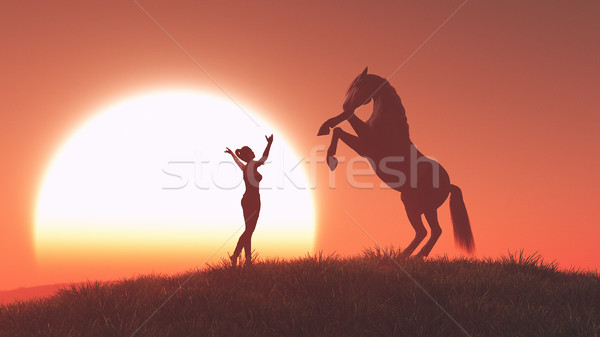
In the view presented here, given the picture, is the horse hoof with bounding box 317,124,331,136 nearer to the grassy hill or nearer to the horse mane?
the horse mane

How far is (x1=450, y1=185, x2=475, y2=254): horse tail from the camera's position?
859 cm

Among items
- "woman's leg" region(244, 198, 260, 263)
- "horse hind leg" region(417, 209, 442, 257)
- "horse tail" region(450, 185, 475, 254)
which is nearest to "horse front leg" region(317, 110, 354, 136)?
"woman's leg" region(244, 198, 260, 263)

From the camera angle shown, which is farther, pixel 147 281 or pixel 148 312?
pixel 147 281

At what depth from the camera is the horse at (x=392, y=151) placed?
25.6 ft

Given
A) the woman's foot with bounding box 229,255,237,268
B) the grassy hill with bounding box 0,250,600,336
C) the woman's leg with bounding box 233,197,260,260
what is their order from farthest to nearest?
the woman's leg with bounding box 233,197,260,260, the woman's foot with bounding box 229,255,237,268, the grassy hill with bounding box 0,250,600,336

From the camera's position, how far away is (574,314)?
187 inches

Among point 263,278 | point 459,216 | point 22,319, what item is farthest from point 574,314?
point 22,319

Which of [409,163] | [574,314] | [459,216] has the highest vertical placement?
[409,163]

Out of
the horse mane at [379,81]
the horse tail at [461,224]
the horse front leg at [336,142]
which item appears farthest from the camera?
the horse tail at [461,224]

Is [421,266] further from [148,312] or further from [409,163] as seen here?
[148,312]

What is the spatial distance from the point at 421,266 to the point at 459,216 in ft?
8.54

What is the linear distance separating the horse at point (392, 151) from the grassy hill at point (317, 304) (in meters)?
1.81

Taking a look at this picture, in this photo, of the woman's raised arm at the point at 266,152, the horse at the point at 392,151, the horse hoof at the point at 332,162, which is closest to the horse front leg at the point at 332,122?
the horse at the point at 392,151

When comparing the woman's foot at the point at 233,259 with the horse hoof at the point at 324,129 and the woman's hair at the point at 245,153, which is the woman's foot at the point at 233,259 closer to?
the woman's hair at the point at 245,153
